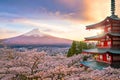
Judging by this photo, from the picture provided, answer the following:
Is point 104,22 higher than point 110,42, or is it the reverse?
point 104,22

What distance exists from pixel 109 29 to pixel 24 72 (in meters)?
9.86

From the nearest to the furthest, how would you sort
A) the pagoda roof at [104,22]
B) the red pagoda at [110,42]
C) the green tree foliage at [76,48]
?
the red pagoda at [110,42], the pagoda roof at [104,22], the green tree foliage at [76,48]

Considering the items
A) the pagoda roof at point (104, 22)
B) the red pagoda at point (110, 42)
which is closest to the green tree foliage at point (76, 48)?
the pagoda roof at point (104, 22)

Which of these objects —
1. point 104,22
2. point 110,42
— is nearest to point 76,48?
point 104,22

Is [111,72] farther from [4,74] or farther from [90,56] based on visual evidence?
[90,56]

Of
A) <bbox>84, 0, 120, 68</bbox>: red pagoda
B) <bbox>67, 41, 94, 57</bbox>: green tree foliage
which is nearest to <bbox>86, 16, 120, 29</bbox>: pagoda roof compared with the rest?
<bbox>84, 0, 120, 68</bbox>: red pagoda

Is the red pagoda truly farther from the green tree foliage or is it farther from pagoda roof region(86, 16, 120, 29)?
the green tree foliage

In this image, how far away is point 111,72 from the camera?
14289 millimetres

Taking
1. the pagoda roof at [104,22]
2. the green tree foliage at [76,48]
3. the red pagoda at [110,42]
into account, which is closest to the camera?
the red pagoda at [110,42]

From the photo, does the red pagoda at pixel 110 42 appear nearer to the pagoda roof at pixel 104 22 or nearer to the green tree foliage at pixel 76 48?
the pagoda roof at pixel 104 22

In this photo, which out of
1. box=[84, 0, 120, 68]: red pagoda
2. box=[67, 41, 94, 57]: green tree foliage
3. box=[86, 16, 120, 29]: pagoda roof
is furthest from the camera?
box=[67, 41, 94, 57]: green tree foliage

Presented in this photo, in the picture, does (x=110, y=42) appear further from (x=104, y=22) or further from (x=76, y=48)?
(x=76, y=48)

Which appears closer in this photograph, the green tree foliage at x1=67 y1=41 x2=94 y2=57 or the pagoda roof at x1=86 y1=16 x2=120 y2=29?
the pagoda roof at x1=86 y1=16 x2=120 y2=29

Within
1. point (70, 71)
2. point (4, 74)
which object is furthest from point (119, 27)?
point (4, 74)
